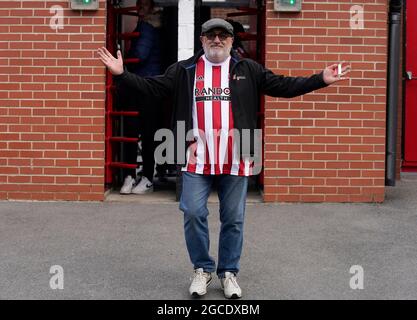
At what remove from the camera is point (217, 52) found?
14.7 feet

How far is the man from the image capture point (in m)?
4.51

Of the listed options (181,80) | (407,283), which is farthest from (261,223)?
(181,80)

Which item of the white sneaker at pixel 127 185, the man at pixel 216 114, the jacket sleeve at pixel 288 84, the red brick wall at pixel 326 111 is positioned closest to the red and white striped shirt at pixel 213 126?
the man at pixel 216 114

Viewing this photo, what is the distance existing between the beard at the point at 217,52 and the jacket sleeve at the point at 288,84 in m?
0.30

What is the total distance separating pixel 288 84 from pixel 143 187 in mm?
4305

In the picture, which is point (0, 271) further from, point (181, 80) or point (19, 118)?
Result: point (19, 118)

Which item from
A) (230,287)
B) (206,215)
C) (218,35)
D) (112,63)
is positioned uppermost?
(218,35)

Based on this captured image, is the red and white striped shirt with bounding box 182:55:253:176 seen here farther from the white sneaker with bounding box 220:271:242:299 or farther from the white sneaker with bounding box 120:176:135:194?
the white sneaker with bounding box 120:176:135:194

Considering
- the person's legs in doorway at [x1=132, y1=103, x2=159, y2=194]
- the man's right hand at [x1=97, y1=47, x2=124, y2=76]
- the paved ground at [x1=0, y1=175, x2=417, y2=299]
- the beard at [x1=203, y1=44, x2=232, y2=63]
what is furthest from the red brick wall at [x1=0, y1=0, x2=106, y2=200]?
the beard at [x1=203, y1=44, x2=232, y2=63]

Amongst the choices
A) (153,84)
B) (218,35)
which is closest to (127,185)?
(153,84)

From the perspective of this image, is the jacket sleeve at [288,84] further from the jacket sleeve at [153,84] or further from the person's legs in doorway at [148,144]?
the person's legs in doorway at [148,144]

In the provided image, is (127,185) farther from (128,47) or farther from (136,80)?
(136,80)

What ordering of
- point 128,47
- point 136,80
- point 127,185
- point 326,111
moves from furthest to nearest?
1. point 128,47
2. point 127,185
3. point 326,111
4. point 136,80

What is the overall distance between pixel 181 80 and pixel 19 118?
13.0 feet
